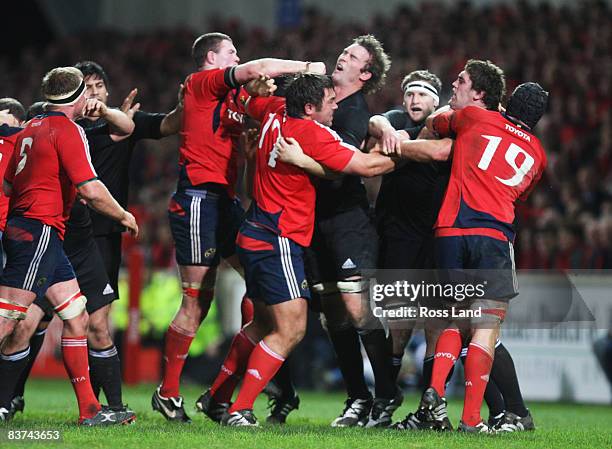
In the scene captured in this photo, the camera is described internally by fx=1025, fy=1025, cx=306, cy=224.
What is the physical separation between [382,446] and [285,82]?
311cm

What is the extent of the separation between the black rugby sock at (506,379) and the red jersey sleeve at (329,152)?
1744mm

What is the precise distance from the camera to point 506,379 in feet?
23.5

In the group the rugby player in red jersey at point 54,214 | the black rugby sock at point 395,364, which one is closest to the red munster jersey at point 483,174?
the black rugby sock at point 395,364

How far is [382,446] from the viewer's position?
580 centimetres

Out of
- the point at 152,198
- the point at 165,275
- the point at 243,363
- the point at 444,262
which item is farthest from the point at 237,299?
the point at 444,262

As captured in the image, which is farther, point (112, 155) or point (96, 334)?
point (112, 155)

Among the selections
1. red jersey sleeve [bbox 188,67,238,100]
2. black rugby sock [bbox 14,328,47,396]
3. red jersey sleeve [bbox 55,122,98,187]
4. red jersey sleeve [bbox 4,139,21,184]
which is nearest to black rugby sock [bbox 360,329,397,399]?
red jersey sleeve [bbox 188,67,238,100]

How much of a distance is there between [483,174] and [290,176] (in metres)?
1.27

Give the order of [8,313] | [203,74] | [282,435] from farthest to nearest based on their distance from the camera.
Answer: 1. [203,74]
2. [8,313]
3. [282,435]

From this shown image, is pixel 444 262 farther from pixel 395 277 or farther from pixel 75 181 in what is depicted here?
pixel 75 181

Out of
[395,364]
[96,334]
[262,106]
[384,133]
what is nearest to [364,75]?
[384,133]

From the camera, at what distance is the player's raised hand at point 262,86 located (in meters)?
7.08

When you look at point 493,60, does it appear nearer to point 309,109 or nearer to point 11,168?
point 309,109

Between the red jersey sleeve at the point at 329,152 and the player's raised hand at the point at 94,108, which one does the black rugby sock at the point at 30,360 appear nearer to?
the player's raised hand at the point at 94,108
